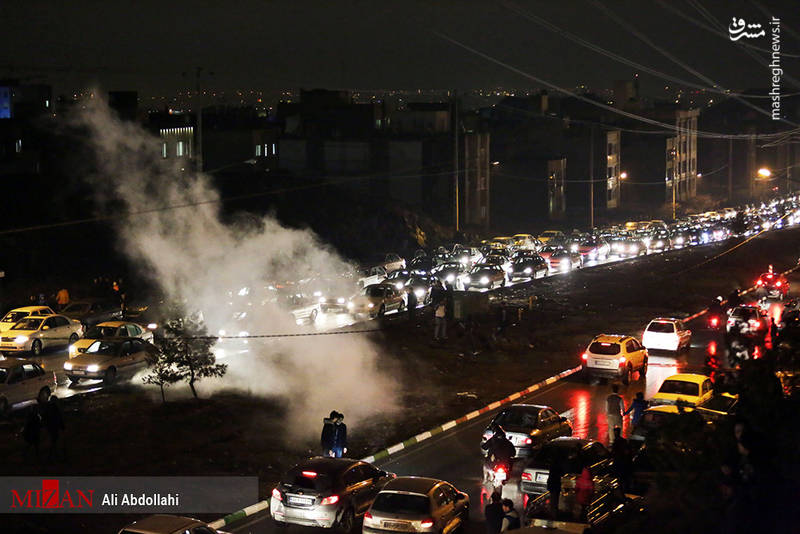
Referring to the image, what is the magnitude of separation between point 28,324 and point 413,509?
2104 cm

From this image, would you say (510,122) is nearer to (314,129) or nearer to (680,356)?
(314,129)

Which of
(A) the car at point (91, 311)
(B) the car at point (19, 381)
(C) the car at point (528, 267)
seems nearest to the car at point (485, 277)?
(C) the car at point (528, 267)

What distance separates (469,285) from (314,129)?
39639 millimetres

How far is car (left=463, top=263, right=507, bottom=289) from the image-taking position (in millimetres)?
42844

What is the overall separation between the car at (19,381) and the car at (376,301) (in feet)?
47.7

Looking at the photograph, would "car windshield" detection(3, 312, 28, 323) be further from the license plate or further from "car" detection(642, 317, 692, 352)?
"car" detection(642, 317, 692, 352)

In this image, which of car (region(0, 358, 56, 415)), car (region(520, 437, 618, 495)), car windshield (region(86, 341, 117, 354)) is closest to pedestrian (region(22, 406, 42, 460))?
car (region(0, 358, 56, 415))

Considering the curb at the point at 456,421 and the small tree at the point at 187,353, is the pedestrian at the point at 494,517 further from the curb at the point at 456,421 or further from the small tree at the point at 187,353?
the small tree at the point at 187,353

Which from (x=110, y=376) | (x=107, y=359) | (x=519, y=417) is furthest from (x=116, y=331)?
(x=519, y=417)

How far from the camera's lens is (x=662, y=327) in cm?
2984

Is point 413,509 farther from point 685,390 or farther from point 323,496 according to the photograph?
point 685,390

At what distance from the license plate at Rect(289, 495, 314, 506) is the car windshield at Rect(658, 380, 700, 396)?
10247mm

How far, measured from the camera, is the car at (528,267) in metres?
46.5

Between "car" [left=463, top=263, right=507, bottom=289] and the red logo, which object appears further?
"car" [left=463, top=263, right=507, bottom=289]
